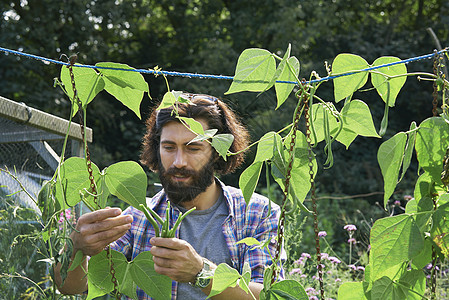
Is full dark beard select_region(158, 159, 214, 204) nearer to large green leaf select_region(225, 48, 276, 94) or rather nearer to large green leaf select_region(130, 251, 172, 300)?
large green leaf select_region(130, 251, 172, 300)

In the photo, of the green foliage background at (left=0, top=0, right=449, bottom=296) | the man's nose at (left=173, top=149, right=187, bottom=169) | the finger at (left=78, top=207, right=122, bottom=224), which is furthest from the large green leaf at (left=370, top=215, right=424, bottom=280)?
the green foliage background at (left=0, top=0, right=449, bottom=296)

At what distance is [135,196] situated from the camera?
1.05 meters

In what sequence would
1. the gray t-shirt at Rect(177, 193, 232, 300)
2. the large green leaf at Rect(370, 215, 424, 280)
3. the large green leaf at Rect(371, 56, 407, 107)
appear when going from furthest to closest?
1. the gray t-shirt at Rect(177, 193, 232, 300)
2. the large green leaf at Rect(371, 56, 407, 107)
3. the large green leaf at Rect(370, 215, 424, 280)

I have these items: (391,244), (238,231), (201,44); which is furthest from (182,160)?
(201,44)

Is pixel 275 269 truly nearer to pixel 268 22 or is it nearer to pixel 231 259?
pixel 231 259

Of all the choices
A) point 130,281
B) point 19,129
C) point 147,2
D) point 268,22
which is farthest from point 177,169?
point 147,2

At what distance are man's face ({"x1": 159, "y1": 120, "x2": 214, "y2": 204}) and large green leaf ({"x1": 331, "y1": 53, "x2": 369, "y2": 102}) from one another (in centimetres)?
66

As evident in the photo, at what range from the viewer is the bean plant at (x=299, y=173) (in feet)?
2.98

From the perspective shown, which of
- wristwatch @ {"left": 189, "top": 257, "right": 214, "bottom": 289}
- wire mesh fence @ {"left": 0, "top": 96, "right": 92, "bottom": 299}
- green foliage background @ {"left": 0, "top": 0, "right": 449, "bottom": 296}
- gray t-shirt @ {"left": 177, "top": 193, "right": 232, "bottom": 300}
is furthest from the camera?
green foliage background @ {"left": 0, "top": 0, "right": 449, "bottom": 296}

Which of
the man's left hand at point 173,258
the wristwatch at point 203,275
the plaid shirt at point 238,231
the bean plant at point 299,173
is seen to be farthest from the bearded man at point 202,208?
the bean plant at point 299,173

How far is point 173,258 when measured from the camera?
3.49 feet

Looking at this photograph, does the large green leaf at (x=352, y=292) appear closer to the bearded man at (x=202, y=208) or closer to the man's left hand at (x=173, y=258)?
the man's left hand at (x=173, y=258)

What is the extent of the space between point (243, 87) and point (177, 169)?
0.71 meters

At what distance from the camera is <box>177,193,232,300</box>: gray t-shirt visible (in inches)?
68.2
